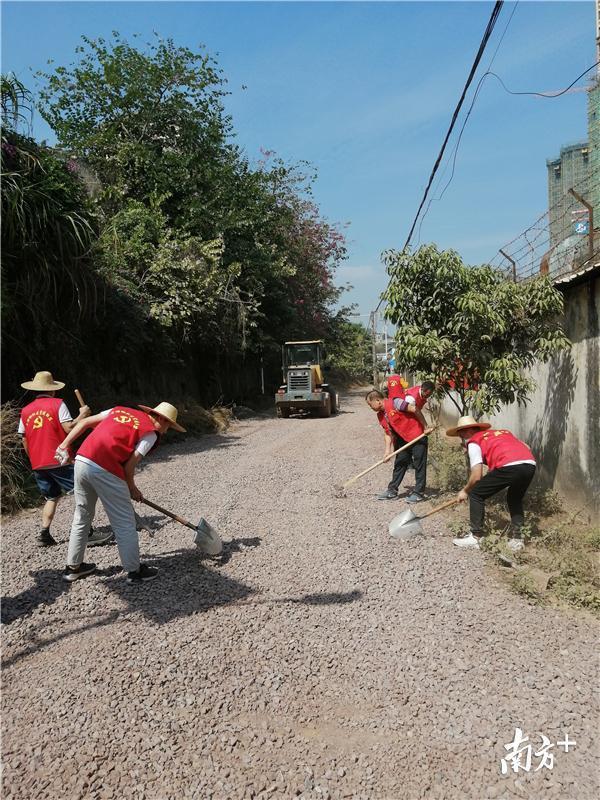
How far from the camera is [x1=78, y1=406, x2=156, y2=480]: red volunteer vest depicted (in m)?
4.25

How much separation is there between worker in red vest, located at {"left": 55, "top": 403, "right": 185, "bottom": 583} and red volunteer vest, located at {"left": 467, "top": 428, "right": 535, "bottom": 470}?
280 cm

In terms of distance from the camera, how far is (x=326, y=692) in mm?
3051

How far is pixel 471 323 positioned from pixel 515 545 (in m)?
2.24

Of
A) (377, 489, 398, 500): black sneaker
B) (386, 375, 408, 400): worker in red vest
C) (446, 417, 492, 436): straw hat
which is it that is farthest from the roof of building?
(377, 489, 398, 500): black sneaker

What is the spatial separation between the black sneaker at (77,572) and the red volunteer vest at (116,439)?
2.86 feet

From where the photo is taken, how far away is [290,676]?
3197mm

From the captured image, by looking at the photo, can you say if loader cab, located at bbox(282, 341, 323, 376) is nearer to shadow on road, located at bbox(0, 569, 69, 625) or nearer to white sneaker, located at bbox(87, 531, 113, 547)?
white sneaker, located at bbox(87, 531, 113, 547)

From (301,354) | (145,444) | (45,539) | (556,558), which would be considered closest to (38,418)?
(45,539)

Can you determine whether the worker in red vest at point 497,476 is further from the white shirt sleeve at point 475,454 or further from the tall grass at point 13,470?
the tall grass at point 13,470

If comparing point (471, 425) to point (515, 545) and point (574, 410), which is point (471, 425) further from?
point (574, 410)

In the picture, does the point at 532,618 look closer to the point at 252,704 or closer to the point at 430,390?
the point at 252,704

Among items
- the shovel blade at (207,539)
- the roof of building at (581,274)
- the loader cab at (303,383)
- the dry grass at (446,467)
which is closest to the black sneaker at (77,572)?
the shovel blade at (207,539)

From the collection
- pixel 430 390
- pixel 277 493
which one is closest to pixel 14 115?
pixel 277 493

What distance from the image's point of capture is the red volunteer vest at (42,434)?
534 cm
